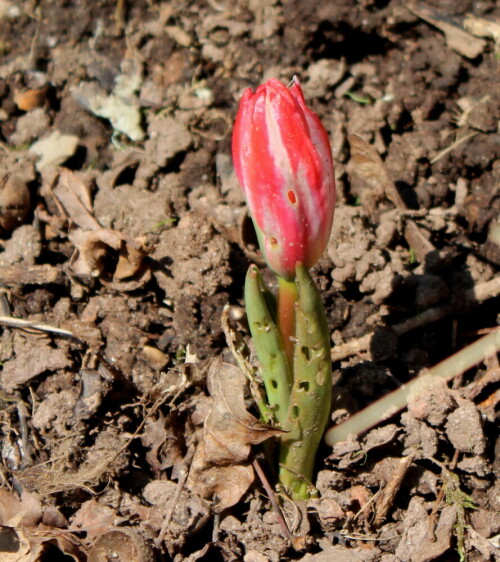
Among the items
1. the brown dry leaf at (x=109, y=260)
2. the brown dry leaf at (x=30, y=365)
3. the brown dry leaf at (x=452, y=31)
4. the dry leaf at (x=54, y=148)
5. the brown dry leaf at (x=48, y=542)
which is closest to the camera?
the brown dry leaf at (x=48, y=542)

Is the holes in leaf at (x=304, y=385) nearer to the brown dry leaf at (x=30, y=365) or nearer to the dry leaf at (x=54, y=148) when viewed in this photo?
the brown dry leaf at (x=30, y=365)

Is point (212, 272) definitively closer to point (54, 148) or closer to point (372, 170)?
point (372, 170)

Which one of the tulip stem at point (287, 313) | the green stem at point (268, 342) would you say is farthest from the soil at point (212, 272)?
the tulip stem at point (287, 313)

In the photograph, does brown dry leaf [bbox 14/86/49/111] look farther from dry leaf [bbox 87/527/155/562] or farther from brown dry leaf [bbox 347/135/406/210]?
dry leaf [bbox 87/527/155/562]

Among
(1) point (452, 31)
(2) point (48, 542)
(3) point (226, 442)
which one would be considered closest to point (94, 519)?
(2) point (48, 542)

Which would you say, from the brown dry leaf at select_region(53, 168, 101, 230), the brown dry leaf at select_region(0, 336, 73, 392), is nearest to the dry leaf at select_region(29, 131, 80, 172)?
the brown dry leaf at select_region(53, 168, 101, 230)
